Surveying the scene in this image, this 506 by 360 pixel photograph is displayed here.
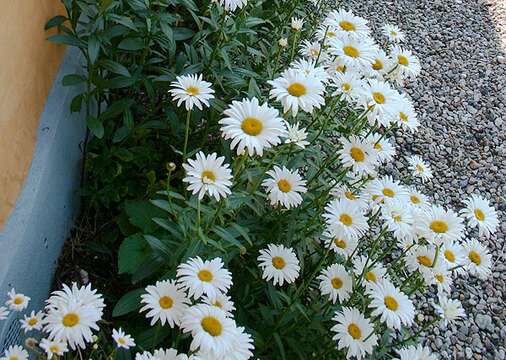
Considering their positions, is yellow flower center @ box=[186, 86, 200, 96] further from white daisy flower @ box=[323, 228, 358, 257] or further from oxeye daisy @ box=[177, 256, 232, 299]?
white daisy flower @ box=[323, 228, 358, 257]

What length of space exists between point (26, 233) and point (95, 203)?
0.50m

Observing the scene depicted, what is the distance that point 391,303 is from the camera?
1.88m

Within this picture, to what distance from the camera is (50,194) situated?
2.30 metres

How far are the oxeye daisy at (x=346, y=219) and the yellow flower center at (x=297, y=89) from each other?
14.4 inches

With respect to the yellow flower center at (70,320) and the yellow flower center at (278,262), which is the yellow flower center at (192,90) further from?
the yellow flower center at (70,320)

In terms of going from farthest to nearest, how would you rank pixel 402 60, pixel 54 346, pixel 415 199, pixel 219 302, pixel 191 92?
pixel 402 60 < pixel 415 199 < pixel 191 92 < pixel 219 302 < pixel 54 346

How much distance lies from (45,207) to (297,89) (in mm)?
1003

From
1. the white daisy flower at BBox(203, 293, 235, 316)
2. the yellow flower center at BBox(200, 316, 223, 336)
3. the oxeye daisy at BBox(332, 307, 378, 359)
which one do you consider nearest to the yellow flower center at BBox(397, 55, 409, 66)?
the oxeye daisy at BBox(332, 307, 378, 359)

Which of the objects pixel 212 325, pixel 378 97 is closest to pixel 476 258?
pixel 378 97

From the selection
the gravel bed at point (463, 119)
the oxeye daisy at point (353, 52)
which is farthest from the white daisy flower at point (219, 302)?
the gravel bed at point (463, 119)

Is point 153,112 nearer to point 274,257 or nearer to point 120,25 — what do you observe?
point 120,25

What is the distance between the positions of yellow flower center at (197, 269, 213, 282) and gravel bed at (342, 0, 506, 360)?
1506 mm

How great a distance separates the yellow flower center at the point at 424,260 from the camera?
6.63ft

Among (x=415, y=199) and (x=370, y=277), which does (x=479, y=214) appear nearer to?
(x=415, y=199)
